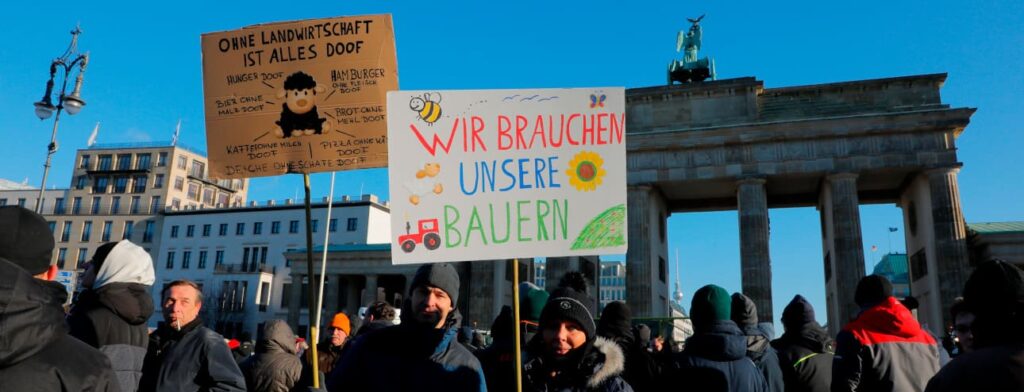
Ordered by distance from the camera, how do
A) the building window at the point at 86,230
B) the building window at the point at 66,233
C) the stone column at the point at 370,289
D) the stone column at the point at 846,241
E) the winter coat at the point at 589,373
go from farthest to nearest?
1. the building window at the point at 66,233
2. the building window at the point at 86,230
3. the stone column at the point at 370,289
4. the stone column at the point at 846,241
5. the winter coat at the point at 589,373

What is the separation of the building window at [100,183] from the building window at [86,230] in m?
4.13

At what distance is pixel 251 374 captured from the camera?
5227 mm

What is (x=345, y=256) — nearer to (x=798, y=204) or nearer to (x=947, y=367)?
(x=798, y=204)

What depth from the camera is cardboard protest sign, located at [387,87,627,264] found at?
13.0 ft

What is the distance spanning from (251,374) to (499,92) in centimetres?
307

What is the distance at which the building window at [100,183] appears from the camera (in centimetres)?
7701

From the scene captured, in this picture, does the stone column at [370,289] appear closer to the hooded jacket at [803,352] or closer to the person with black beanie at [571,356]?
the hooded jacket at [803,352]

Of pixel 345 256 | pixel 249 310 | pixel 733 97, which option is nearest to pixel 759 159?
pixel 733 97

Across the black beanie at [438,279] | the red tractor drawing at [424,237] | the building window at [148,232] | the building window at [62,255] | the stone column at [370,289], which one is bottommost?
the black beanie at [438,279]

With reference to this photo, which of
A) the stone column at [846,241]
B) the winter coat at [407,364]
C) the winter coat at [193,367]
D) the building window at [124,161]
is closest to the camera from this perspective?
the winter coat at [407,364]

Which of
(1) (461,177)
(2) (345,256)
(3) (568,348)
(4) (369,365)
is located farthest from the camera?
(2) (345,256)

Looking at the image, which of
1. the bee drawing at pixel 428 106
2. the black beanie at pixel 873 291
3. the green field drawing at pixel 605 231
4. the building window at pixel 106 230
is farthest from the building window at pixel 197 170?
the black beanie at pixel 873 291

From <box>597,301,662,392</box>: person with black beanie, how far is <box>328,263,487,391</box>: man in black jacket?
1.82 meters

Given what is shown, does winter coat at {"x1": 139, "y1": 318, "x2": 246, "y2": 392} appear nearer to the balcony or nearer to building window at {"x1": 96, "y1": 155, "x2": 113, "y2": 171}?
the balcony
